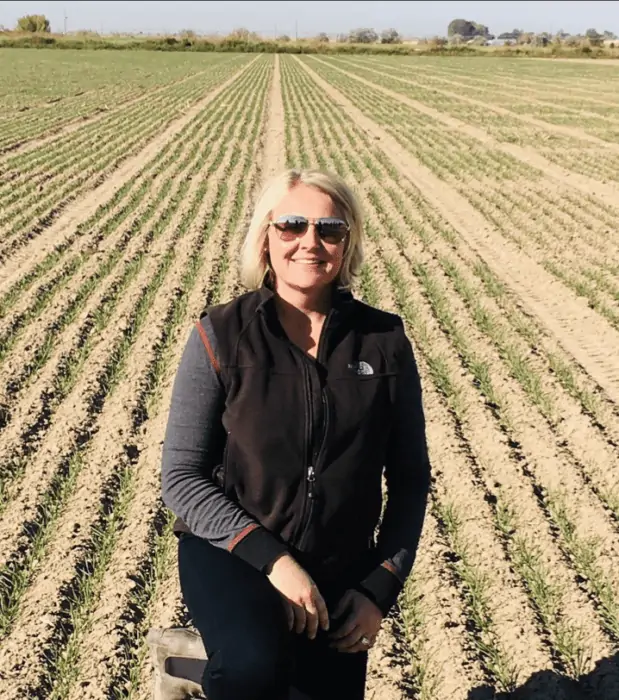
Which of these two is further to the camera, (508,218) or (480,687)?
(508,218)

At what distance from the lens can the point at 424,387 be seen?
6.29 meters

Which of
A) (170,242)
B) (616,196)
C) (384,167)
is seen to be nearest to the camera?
(170,242)

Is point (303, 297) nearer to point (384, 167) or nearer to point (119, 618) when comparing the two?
point (119, 618)

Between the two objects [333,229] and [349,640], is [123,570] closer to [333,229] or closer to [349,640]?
[349,640]

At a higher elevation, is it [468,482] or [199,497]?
[199,497]

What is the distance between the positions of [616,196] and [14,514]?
1230cm

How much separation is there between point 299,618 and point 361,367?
22.3 inches

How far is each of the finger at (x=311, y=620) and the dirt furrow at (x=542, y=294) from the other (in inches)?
194

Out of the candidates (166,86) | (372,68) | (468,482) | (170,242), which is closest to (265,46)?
(372,68)

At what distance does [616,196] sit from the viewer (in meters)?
14.1

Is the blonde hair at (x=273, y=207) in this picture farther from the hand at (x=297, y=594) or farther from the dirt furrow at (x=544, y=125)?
the dirt furrow at (x=544, y=125)

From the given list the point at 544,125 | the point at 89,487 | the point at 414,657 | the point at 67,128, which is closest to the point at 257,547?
the point at 414,657

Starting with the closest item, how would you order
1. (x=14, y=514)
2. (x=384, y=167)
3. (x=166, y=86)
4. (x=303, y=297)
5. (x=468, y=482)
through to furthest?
(x=303, y=297) < (x=14, y=514) < (x=468, y=482) < (x=384, y=167) < (x=166, y=86)

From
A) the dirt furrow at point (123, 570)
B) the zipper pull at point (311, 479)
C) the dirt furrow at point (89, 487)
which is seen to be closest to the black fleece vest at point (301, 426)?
the zipper pull at point (311, 479)
